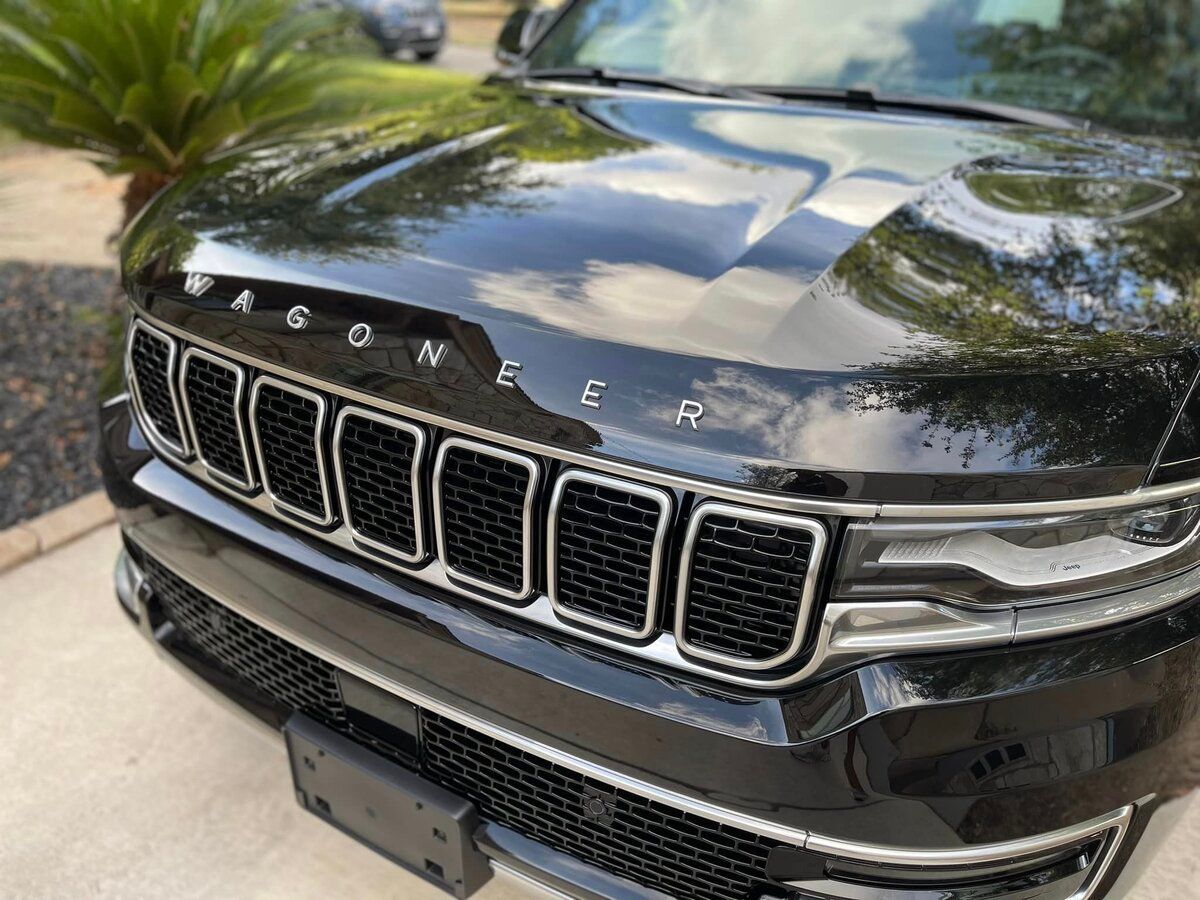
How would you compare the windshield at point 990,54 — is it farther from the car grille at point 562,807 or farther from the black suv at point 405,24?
the black suv at point 405,24

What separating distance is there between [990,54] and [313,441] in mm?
2035

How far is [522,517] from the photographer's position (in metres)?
1.45

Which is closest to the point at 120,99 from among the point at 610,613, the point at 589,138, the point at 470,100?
the point at 470,100

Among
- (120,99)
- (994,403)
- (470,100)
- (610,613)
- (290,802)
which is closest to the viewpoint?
(994,403)

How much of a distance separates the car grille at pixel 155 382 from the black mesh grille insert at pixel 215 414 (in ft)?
0.18

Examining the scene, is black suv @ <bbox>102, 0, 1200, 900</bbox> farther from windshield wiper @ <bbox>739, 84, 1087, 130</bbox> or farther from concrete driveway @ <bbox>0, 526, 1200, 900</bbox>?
concrete driveway @ <bbox>0, 526, 1200, 900</bbox>

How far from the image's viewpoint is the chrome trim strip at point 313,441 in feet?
5.38

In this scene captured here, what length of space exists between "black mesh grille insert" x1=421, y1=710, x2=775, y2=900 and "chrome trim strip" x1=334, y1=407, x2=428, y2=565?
278 millimetres

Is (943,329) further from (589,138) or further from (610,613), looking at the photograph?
(589,138)

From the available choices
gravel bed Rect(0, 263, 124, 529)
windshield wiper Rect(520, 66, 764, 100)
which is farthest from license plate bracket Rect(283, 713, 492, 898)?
gravel bed Rect(0, 263, 124, 529)

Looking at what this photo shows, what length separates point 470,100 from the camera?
2756mm

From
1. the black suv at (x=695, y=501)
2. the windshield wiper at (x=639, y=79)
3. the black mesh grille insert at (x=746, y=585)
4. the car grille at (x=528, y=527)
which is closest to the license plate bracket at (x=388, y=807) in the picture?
the black suv at (x=695, y=501)

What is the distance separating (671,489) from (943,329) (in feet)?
1.59

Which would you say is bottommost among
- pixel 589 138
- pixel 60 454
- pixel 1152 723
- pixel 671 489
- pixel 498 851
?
pixel 60 454
